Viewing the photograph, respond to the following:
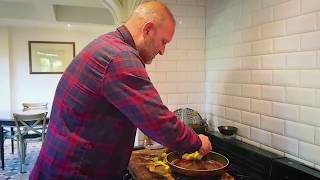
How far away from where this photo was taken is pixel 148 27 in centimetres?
106

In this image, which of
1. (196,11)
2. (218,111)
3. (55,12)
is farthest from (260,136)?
(55,12)

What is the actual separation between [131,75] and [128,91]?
50mm

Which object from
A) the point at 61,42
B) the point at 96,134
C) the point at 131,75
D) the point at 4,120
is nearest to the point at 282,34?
the point at 131,75

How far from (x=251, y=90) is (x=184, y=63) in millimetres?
567

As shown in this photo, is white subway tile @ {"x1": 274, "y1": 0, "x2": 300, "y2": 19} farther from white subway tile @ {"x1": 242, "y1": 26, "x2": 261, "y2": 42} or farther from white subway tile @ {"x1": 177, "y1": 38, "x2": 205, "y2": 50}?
white subway tile @ {"x1": 177, "y1": 38, "x2": 205, "y2": 50}

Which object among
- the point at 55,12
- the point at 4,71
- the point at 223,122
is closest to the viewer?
the point at 223,122

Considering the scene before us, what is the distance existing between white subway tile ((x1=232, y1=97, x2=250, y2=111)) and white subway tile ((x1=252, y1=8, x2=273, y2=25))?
0.39 m

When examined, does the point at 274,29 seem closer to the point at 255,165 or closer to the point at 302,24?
the point at 302,24

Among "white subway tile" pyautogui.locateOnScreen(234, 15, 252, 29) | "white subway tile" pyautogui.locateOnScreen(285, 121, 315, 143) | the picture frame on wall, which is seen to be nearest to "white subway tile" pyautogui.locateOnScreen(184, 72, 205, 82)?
"white subway tile" pyautogui.locateOnScreen(234, 15, 252, 29)

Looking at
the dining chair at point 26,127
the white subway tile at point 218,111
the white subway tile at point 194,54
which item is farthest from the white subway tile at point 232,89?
the dining chair at point 26,127

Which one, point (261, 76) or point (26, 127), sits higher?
point (261, 76)

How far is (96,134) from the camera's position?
3.19ft

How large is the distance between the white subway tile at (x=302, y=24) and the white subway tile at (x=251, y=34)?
0.20m

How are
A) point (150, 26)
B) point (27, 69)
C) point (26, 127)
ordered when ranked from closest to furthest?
point (150, 26) → point (26, 127) → point (27, 69)
